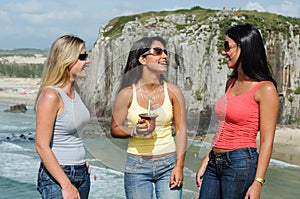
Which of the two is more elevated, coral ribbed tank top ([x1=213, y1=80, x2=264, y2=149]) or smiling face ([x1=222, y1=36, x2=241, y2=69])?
smiling face ([x1=222, y1=36, x2=241, y2=69])

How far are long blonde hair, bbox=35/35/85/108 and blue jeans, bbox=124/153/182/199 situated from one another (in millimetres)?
900

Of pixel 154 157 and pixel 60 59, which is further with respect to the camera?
pixel 154 157

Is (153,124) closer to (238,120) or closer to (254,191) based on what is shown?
(238,120)

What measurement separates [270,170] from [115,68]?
56.2 ft

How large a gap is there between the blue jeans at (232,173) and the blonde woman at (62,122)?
1.08 m

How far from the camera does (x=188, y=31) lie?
39062 millimetres

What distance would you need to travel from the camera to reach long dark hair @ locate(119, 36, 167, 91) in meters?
3.69

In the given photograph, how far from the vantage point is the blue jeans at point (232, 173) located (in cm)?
356

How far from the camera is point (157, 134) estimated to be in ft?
12.2

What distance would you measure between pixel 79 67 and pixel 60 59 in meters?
0.17

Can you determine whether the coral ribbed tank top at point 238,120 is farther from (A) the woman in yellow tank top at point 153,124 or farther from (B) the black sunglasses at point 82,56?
(B) the black sunglasses at point 82,56

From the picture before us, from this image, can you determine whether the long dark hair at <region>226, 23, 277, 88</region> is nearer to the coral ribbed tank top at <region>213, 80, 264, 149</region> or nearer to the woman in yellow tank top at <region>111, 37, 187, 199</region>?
the coral ribbed tank top at <region>213, 80, 264, 149</region>

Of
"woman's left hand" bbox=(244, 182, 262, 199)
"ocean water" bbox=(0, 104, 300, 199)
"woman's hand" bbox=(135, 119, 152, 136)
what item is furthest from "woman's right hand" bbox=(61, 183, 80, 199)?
"ocean water" bbox=(0, 104, 300, 199)

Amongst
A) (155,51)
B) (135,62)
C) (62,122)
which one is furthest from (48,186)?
(155,51)
